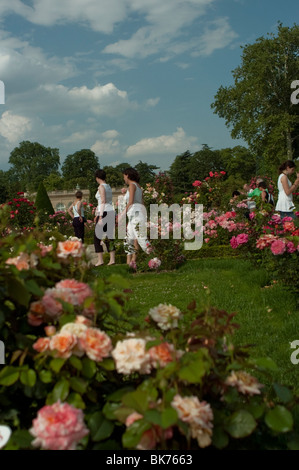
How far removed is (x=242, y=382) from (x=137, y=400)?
0.32 m

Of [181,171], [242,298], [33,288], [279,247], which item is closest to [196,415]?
[33,288]

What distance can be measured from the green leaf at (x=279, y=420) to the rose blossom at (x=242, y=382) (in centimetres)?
7

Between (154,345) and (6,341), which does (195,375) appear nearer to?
(154,345)

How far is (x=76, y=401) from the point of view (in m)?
1.21

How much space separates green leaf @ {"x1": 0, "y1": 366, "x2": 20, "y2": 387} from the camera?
1.25 meters

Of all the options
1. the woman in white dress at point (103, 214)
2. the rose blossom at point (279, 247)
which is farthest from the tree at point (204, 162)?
the rose blossom at point (279, 247)

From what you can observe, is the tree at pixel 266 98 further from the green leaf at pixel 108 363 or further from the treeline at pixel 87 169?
the green leaf at pixel 108 363

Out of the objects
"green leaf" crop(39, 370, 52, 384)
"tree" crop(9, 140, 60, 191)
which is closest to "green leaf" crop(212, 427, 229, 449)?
"green leaf" crop(39, 370, 52, 384)

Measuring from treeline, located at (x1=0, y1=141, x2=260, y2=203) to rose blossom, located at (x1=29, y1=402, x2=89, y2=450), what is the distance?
122 ft

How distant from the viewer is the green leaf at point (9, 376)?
1253mm

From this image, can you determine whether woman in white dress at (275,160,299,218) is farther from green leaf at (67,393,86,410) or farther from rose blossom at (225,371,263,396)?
green leaf at (67,393,86,410)

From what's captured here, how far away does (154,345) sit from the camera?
123 cm

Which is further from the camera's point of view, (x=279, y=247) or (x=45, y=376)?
(x=279, y=247)

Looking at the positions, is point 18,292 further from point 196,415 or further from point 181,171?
point 181,171
